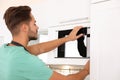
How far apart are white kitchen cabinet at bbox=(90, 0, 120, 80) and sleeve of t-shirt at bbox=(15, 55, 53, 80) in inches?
11.5

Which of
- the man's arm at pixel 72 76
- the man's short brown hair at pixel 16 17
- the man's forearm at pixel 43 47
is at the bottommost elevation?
the man's arm at pixel 72 76

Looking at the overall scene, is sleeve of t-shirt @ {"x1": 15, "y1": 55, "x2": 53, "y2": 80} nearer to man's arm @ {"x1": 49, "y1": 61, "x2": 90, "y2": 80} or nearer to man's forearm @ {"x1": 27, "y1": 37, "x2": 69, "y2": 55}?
man's arm @ {"x1": 49, "y1": 61, "x2": 90, "y2": 80}

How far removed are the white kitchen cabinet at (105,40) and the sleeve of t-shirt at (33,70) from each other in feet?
0.96

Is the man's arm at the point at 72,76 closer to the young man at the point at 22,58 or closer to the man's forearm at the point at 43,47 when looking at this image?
the young man at the point at 22,58

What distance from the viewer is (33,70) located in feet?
3.86

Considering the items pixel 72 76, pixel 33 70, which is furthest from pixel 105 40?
pixel 33 70

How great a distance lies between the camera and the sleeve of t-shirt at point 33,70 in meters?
1.17

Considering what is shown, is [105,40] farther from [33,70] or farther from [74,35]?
[33,70]

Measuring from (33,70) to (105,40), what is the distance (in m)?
0.42

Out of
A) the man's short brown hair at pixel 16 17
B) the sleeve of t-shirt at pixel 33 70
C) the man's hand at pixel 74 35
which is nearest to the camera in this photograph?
the sleeve of t-shirt at pixel 33 70

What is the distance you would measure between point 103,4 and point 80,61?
1.51 feet

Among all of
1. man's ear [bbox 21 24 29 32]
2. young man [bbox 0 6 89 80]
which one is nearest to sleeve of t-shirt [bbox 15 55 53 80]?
young man [bbox 0 6 89 80]

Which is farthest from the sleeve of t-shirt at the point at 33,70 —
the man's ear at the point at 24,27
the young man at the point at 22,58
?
the man's ear at the point at 24,27

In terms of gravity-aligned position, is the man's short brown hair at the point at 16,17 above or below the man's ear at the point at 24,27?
above
